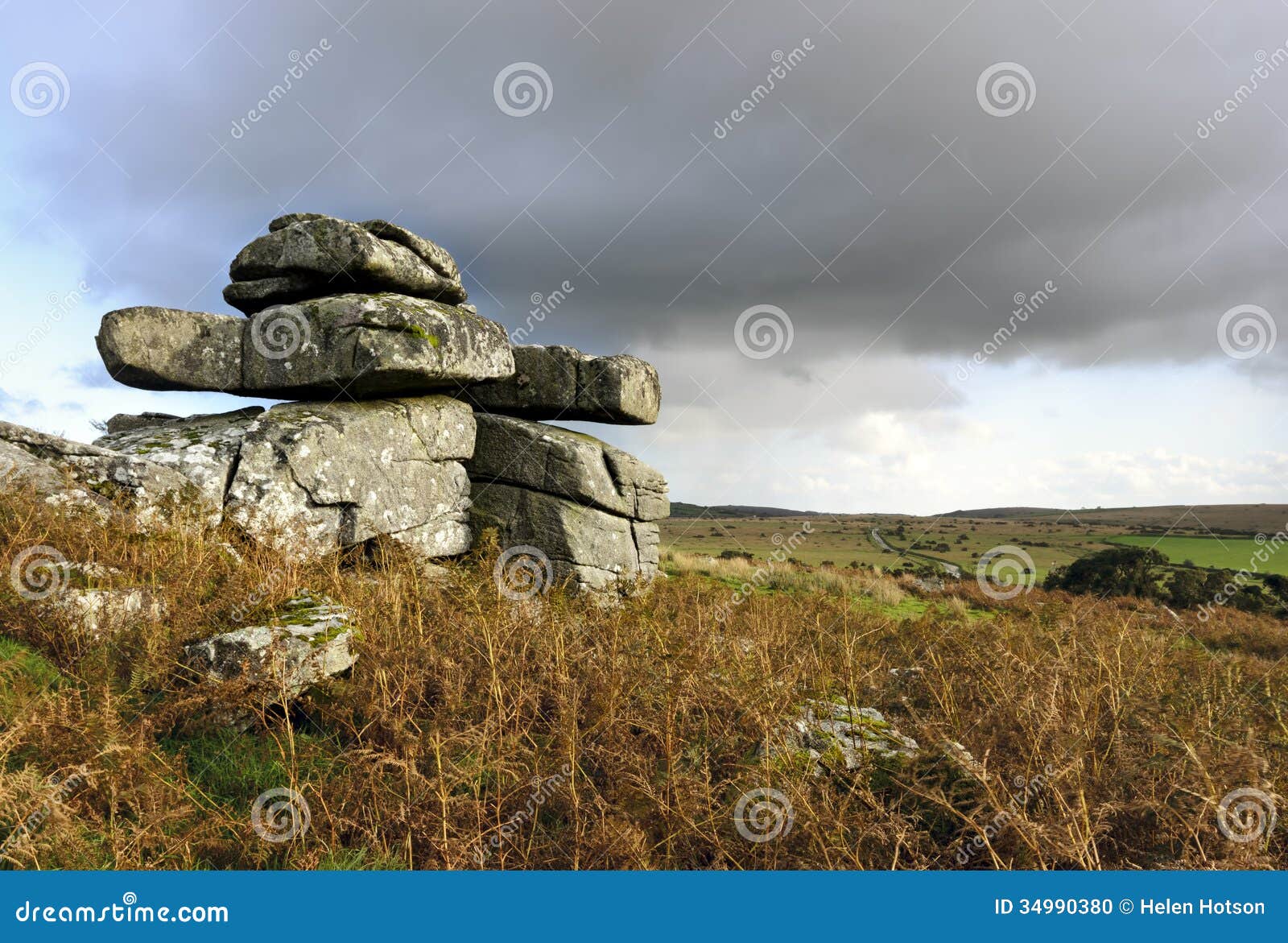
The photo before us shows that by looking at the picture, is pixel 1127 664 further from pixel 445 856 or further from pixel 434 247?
pixel 434 247

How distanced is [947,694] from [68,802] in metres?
6.50

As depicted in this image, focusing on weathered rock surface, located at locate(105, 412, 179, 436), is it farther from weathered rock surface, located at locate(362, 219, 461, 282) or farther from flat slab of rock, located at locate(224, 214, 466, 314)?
weathered rock surface, located at locate(362, 219, 461, 282)

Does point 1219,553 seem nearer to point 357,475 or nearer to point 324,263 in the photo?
point 357,475

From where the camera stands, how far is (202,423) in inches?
454

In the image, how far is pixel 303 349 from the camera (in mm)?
11367

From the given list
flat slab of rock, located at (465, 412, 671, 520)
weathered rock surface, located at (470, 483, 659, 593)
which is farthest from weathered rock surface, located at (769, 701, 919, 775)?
flat slab of rock, located at (465, 412, 671, 520)

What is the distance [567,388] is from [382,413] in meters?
3.43

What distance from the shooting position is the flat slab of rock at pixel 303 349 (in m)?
11.2

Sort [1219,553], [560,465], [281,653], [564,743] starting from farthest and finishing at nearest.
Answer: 1. [1219,553]
2. [560,465]
3. [281,653]
4. [564,743]

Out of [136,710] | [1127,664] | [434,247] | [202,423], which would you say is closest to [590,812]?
[136,710]

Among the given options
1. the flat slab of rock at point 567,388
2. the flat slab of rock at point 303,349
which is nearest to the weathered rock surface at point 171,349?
the flat slab of rock at point 303,349

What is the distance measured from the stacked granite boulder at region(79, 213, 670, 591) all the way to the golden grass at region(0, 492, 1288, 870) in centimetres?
236

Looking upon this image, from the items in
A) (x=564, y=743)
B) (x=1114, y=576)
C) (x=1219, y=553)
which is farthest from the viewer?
(x=1219, y=553)

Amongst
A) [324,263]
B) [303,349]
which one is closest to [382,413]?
[303,349]
